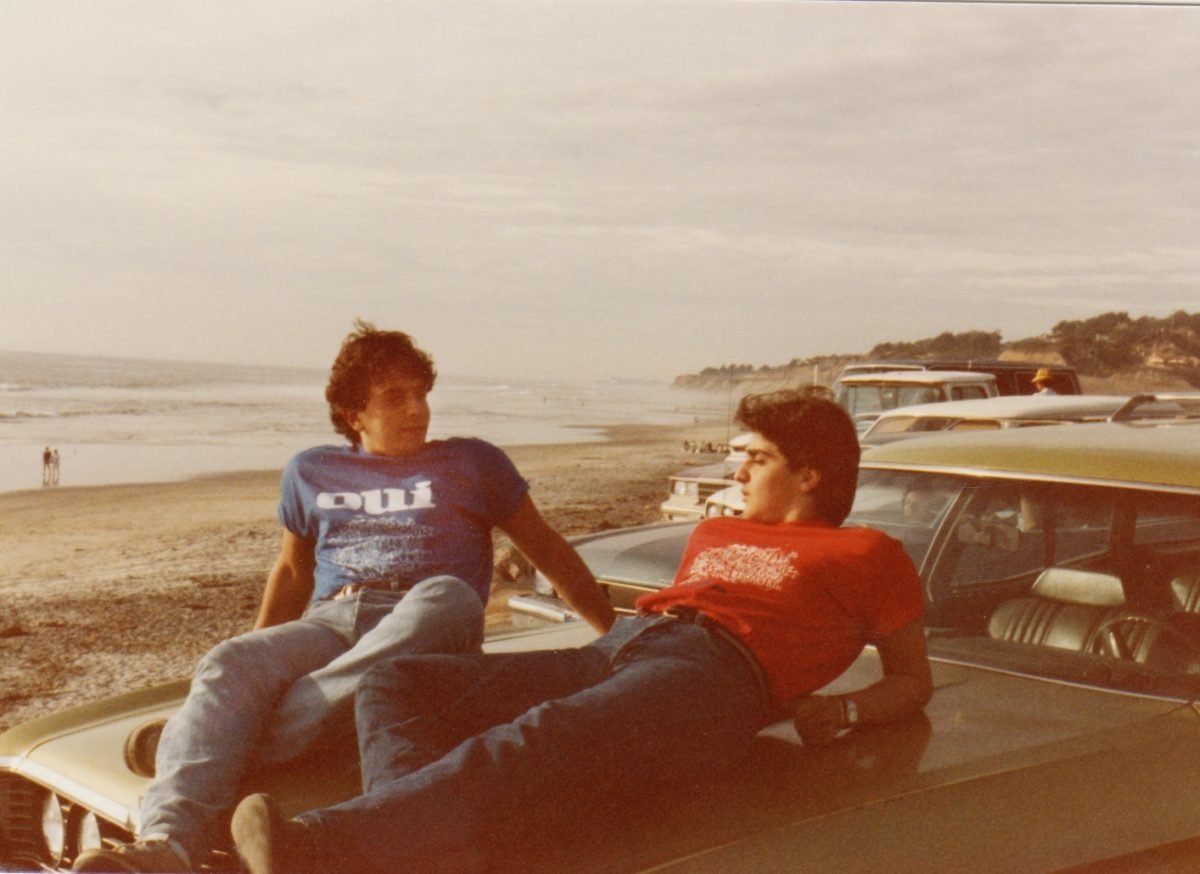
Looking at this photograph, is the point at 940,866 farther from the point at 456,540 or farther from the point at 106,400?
the point at 106,400

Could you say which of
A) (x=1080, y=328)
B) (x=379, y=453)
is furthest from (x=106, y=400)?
(x=379, y=453)

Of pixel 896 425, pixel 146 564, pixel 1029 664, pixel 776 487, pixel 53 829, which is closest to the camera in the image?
pixel 53 829

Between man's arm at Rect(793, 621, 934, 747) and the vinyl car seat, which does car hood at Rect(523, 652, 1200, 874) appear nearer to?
man's arm at Rect(793, 621, 934, 747)

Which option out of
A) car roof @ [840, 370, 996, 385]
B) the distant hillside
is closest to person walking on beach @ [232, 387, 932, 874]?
car roof @ [840, 370, 996, 385]

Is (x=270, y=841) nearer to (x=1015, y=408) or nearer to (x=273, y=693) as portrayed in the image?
(x=273, y=693)

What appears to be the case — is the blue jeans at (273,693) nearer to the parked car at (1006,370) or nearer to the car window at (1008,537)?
the car window at (1008,537)

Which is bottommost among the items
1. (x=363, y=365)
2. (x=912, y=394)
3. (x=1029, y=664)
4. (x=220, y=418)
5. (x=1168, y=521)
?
(x=220, y=418)

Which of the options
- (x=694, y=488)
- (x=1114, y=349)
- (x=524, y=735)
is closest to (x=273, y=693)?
(x=524, y=735)

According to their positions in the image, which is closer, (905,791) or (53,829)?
(905,791)

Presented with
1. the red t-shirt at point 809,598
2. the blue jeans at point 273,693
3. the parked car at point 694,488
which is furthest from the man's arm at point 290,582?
the parked car at point 694,488
